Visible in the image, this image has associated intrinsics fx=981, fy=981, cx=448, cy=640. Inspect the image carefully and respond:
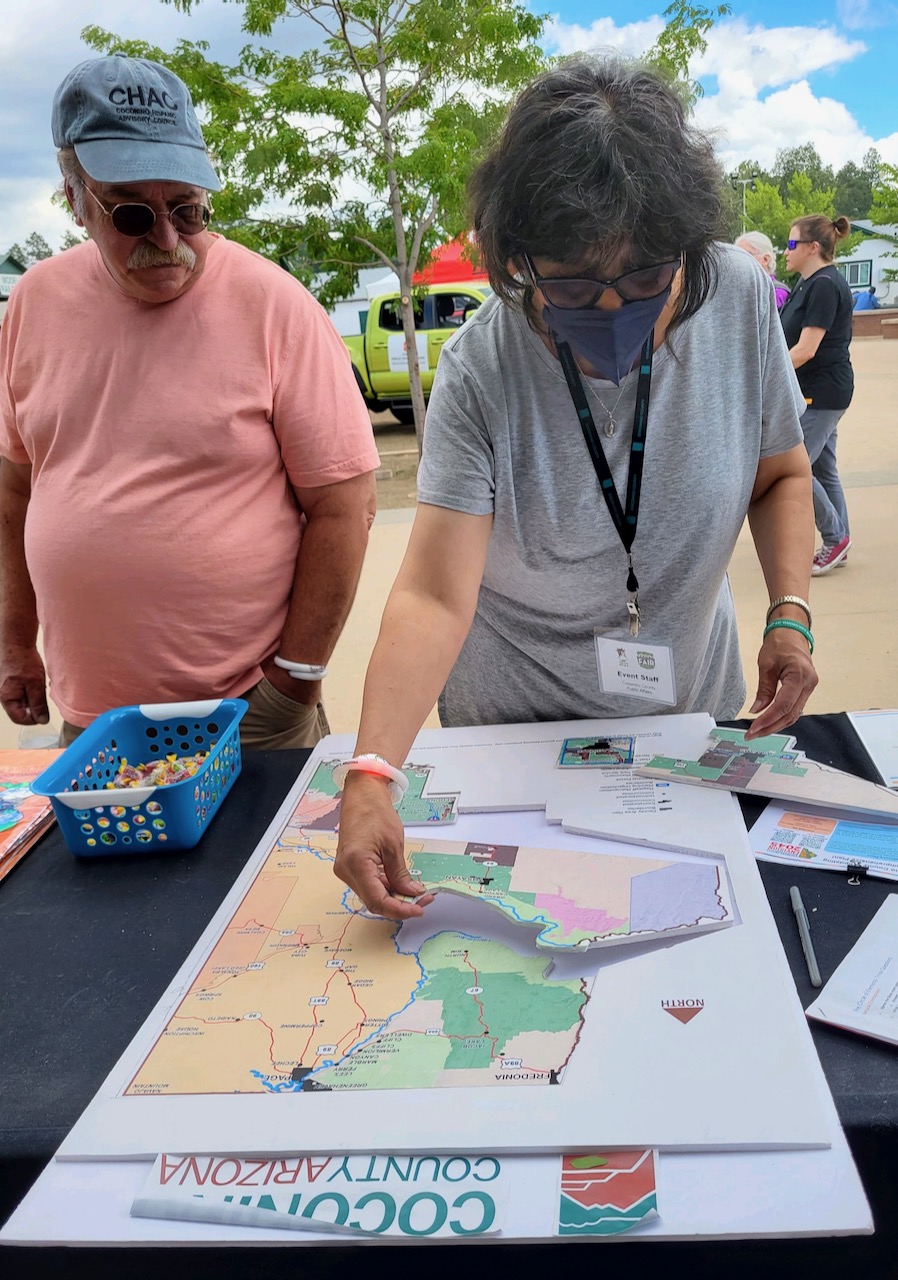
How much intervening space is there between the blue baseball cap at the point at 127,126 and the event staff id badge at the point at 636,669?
0.99 meters

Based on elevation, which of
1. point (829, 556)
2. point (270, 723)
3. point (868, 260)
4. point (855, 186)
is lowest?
point (829, 556)

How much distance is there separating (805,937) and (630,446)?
2.17 feet

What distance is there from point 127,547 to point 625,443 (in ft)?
2.66

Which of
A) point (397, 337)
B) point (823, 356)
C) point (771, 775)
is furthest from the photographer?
point (397, 337)

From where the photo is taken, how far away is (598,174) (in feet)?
3.38

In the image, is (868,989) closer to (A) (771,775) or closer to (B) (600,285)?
(A) (771,775)

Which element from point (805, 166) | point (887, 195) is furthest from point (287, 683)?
point (805, 166)

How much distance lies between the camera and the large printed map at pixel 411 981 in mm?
810

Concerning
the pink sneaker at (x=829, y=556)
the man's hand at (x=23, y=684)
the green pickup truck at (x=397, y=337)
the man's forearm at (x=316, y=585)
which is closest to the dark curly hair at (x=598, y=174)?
the man's forearm at (x=316, y=585)

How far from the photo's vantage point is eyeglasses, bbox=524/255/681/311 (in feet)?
3.58

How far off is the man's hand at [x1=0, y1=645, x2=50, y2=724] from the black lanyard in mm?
1193

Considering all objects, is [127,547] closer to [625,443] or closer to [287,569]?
[287,569]

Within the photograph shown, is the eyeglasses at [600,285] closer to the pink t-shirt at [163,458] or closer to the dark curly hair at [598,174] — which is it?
the dark curly hair at [598,174]

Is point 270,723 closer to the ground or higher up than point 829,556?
higher up
